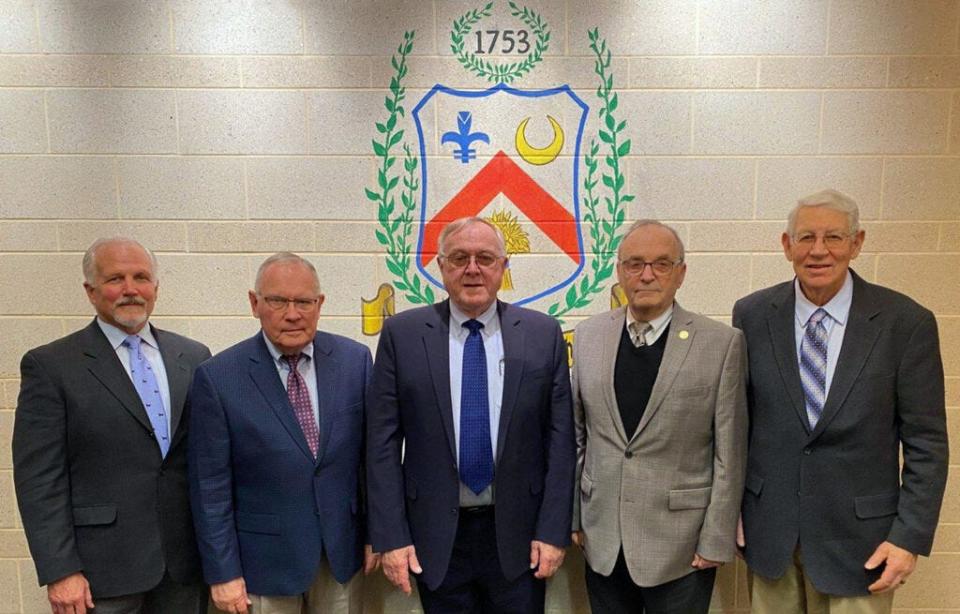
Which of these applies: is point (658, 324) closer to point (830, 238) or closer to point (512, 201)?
point (830, 238)

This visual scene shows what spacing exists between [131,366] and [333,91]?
1390 mm

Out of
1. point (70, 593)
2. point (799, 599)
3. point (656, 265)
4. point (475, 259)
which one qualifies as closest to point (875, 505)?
point (799, 599)

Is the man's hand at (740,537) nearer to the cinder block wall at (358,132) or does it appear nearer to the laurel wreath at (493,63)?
the cinder block wall at (358,132)

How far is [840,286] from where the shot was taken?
6.40ft

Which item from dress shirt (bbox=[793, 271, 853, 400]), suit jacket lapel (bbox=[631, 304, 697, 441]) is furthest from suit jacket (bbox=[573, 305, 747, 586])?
dress shirt (bbox=[793, 271, 853, 400])

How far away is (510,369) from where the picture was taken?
6.26 feet

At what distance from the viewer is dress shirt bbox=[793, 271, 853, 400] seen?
1916 millimetres

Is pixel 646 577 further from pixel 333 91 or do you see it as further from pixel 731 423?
pixel 333 91

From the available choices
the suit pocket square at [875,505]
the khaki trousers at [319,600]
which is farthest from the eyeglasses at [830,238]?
the khaki trousers at [319,600]

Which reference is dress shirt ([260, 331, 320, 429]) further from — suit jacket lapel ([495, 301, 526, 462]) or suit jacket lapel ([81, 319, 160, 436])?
suit jacket lapel ([495, 301, 526, 462])

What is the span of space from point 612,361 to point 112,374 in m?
1.54

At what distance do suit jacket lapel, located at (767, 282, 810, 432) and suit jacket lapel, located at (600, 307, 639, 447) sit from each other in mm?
465

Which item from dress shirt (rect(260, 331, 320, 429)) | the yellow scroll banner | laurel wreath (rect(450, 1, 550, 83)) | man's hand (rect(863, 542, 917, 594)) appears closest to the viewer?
man's hand (rect(863, 542, 917, 594))

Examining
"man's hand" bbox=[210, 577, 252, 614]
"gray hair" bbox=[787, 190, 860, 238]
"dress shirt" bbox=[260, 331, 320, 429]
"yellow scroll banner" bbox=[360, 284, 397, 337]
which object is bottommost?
"man's hand" bbox=[210, 577, 252, 614]
